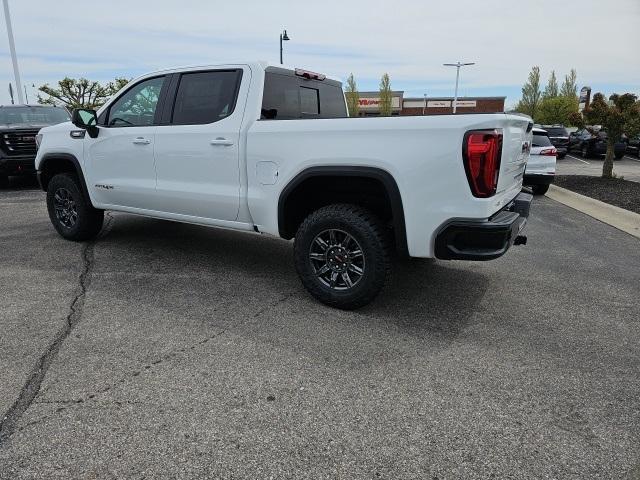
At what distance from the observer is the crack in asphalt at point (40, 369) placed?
8.36ft

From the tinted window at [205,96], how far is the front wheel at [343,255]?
4.36 feet

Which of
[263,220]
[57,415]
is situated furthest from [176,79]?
[57,415]

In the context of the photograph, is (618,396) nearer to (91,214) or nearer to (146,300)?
(146,300)

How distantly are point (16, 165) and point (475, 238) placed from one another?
10.0 meters

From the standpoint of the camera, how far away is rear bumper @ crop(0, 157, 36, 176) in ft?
32.8

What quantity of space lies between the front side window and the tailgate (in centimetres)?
331

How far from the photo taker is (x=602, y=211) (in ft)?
30.2

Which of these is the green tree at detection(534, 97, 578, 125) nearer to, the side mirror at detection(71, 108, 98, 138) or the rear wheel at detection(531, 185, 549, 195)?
the rear wheel at detection(531, 185, 549, 195)

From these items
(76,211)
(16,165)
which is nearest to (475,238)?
(76,211)

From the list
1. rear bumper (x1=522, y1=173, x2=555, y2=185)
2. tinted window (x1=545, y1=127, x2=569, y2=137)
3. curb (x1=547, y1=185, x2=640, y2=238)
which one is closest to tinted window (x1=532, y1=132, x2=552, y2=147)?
rear bumper (x1=522, y1=173, x2=555, y2=185)

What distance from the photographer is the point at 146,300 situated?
4.24 metres

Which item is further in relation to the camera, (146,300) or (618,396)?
(146,300)

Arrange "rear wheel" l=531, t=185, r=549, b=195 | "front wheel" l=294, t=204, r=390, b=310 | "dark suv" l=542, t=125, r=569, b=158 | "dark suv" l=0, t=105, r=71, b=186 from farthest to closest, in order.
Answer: "dark suv" l=542, t=125, r=569, b=158 < "rear wheel" l=531, t=185, r=549, b=195 < "dark suv" l=0, t=105, r=71, b=186 < "front wheel" l=294, t=204, r=390, b=310

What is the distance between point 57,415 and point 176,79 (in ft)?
10.9
